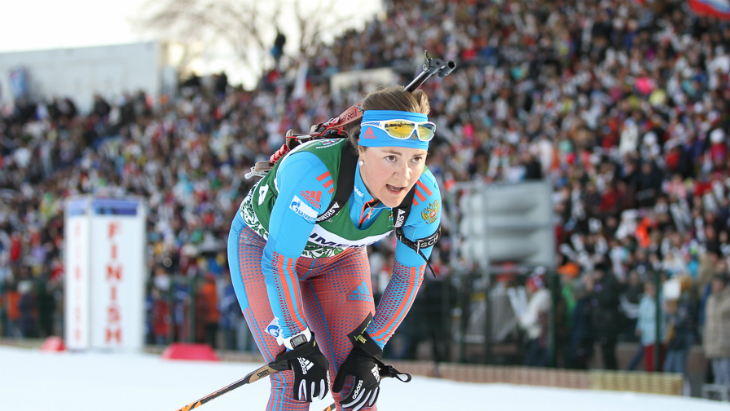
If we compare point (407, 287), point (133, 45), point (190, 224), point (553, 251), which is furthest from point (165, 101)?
point (407, 287)

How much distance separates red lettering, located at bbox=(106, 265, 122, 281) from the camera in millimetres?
10359

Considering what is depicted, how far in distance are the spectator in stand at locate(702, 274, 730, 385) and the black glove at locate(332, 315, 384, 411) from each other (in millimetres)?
5064

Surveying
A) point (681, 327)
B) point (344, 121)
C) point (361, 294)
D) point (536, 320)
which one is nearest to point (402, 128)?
point (344, 121)

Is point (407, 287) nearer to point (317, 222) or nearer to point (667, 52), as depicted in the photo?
point (317, 222)

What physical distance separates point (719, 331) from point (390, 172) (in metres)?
5.48

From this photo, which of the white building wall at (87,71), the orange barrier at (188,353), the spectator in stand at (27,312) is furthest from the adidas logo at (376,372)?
the white building wall at (87,71)

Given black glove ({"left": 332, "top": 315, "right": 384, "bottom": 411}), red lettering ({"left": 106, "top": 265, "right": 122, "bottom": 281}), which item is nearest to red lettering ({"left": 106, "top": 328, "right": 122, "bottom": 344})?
red lettering ({"left": 106, "top": 265, "right": 122, "bottom": 281})

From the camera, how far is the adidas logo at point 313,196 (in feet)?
9.96

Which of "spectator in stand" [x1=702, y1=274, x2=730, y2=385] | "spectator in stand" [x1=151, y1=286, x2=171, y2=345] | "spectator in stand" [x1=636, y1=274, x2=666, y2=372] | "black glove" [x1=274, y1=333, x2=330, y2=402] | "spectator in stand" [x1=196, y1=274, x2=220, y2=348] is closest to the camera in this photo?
"black glove" [x1=274, y1=333, x2=330, y2=402]

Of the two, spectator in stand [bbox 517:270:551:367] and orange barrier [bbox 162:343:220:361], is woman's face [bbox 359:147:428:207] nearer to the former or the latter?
spectator in stand [bbox 517:270:551:367]

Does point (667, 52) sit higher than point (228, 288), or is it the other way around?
point (667, 52)

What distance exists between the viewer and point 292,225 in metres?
3.07

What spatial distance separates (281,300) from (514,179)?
8429 mm

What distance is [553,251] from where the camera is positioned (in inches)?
348
